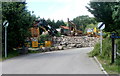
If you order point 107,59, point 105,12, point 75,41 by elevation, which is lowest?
point 107,59

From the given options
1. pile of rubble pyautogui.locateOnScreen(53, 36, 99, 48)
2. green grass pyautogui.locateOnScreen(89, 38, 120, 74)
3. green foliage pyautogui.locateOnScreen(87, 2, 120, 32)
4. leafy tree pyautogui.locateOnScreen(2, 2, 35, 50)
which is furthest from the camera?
pile of rubble pyautogui.locateOnScreen(53, 36, 99, 48)

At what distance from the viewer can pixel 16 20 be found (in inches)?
709

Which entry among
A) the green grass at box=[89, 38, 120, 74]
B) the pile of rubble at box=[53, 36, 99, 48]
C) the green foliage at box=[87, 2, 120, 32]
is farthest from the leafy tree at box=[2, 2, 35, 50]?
the pile of rubble at box=[53, 36, 99, 48]

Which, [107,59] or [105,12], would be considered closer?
[107,59]

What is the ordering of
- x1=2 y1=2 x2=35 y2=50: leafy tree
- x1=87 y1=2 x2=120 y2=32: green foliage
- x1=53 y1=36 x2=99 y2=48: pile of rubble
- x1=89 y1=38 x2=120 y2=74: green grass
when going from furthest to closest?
x1=53 y1=36 x2=99 y2=48: pile of rubble < x1=2 y1=2 x2=35 y2=50: leafy tree < x1=87 y1=2 x2=120 y2=32: green foliage < x1=89 y1=38 x2=120 y2=74: green grass

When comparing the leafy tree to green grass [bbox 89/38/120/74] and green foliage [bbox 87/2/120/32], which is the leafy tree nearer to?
green foliage [bbox 87/2/120/32]

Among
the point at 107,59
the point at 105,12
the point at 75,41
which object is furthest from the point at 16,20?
the point at 75,41

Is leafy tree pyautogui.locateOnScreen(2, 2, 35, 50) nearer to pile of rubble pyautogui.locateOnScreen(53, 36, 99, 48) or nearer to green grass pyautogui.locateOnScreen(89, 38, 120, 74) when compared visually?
green grass pyautogui.locateOnScreen(89, 38, 120, 74)

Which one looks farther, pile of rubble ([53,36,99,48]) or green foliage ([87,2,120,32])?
pile of rubble ([53,36,99,48])

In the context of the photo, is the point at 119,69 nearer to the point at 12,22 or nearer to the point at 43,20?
the point at 12,22

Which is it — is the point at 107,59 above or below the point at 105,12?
below

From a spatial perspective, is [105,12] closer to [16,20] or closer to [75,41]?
[16,20]

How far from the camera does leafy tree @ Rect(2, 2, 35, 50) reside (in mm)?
17438

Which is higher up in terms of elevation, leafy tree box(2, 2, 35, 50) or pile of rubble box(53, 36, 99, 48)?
leafy tree box(2, 2, 35, 50)
